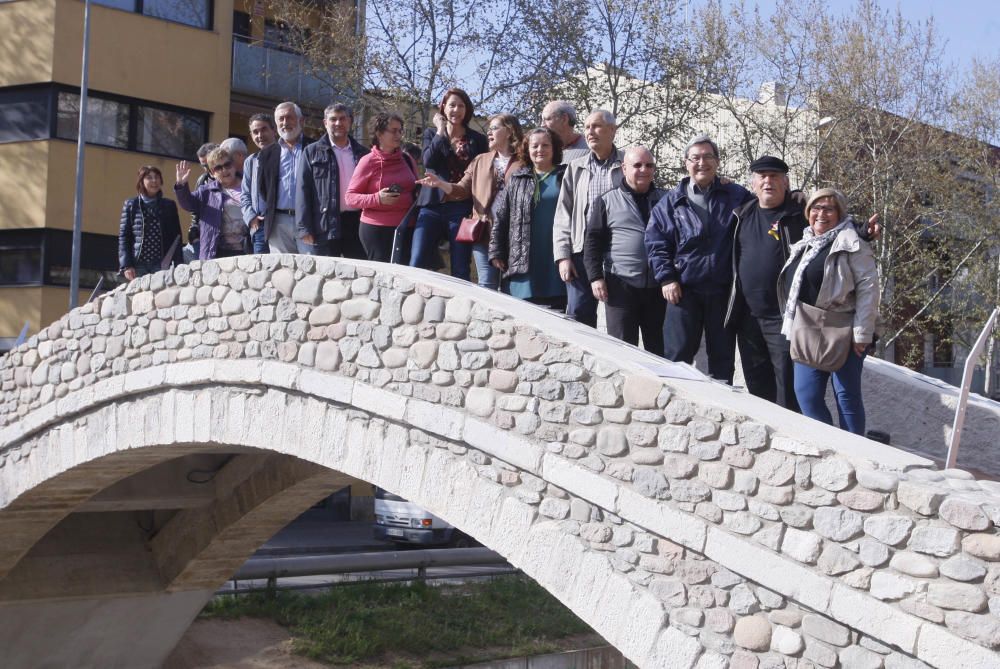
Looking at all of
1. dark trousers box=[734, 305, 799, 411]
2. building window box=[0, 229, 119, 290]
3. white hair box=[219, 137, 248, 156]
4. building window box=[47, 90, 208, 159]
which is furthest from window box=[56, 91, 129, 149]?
dark trousers box=[734, 305, 799, 411]

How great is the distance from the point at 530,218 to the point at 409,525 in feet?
40.8

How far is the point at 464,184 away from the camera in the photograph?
8.37 m

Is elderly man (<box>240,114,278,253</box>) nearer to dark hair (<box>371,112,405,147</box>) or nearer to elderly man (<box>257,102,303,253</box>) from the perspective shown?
elderly man (<box>257,102,303,253</box>)

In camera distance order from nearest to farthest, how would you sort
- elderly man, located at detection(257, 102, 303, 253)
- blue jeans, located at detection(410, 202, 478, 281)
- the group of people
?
1. the group of people
2. blue jeans, located at detection(410, 202, 478, 281)
3. elderly man, located at detection(257, 102, 303, 253)

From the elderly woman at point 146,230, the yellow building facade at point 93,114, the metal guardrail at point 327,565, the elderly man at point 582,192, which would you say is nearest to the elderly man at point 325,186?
the elderly man at point 582,192

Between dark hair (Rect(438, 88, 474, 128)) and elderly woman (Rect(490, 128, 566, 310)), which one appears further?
dark hair (Rect(438, 88, 474, 128))

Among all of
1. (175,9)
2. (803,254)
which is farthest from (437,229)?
(175,9)

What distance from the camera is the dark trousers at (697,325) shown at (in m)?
7.27

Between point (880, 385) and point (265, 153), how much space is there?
4.70 m

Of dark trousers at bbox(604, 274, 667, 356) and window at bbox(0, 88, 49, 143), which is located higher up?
window at bbox(0, 88, 49, 143)

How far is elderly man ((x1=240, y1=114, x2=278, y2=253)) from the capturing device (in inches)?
373

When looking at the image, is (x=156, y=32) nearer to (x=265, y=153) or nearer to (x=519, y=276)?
(x=265, y=153)

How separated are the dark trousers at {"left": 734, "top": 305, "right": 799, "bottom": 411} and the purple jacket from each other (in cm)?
476

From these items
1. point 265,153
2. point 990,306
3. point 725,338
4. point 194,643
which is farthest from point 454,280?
point 990,306
